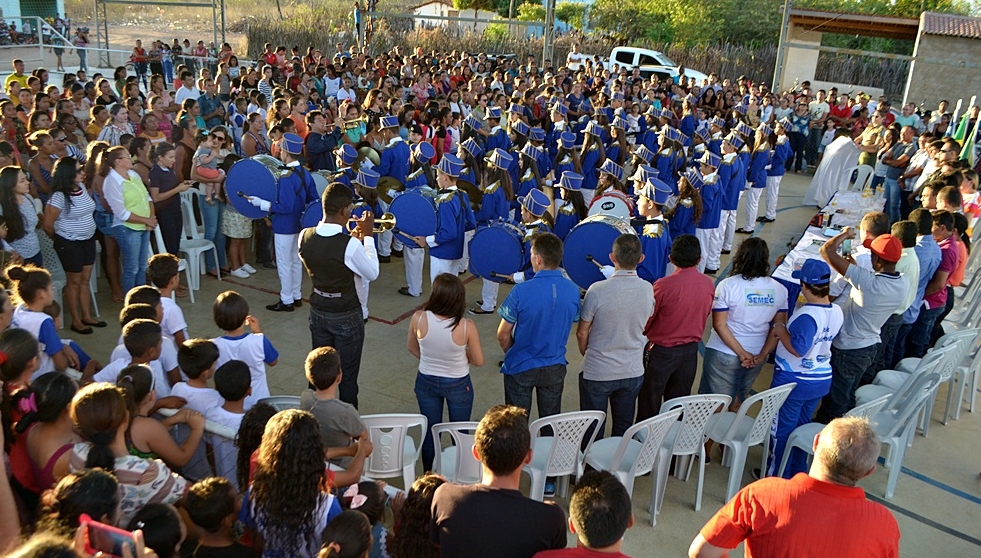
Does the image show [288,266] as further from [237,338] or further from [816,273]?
[816,273]


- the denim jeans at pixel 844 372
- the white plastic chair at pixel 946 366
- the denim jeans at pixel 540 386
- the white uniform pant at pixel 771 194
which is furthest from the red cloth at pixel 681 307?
the white uniform pant at pixel 771 194

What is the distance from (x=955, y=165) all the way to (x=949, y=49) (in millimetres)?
13079

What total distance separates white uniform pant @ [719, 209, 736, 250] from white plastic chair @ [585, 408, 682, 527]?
19.5 feet

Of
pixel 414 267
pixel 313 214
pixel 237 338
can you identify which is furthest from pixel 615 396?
pixel 414 267

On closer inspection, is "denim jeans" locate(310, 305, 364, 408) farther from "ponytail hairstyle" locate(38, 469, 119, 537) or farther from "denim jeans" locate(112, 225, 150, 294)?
"ponytail hairstyle" locate(38, 469, 119, 537)

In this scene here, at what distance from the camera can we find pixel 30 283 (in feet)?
15.6

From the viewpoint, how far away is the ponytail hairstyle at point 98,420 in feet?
10.7

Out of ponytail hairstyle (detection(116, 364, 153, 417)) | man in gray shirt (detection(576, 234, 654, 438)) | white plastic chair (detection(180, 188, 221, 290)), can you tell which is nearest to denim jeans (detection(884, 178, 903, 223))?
man in gray shirt (detection(576, 234, 654, 438))

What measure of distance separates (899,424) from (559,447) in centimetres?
266

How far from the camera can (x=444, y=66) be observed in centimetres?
2181

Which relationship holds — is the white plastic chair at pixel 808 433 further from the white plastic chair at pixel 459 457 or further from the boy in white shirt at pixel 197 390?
the boy in white shirt at pixel 197 390

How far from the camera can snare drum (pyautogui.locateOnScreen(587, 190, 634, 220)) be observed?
26.9 ft

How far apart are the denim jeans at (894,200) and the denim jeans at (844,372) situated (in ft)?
24.6

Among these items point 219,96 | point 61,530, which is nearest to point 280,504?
point 61,530
